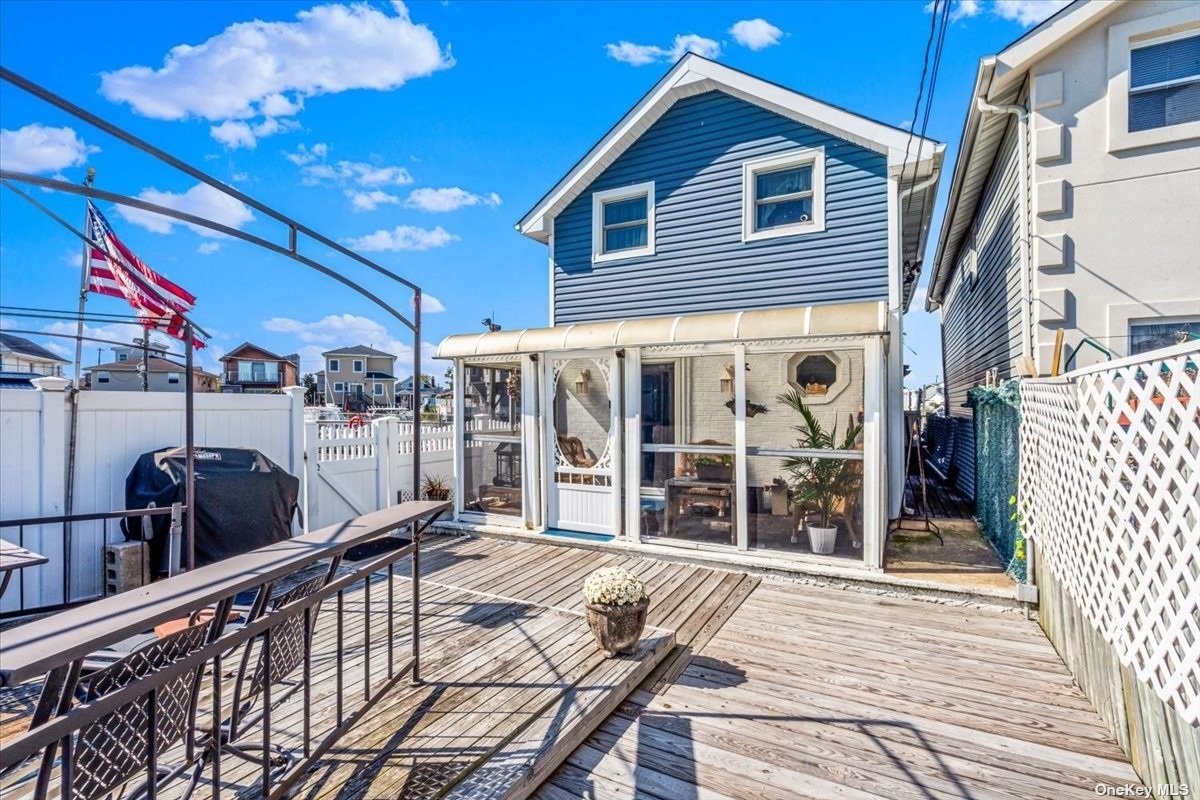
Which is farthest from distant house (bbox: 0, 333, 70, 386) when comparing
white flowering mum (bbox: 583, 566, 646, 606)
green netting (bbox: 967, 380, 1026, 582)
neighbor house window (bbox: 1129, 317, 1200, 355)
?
neighbor house window (bbox: 1129, 317, 1200, 355)

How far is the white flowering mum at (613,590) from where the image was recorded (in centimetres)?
371

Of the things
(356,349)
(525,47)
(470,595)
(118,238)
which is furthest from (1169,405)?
(356,349)

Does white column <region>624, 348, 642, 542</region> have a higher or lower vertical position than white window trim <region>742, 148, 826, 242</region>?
lower

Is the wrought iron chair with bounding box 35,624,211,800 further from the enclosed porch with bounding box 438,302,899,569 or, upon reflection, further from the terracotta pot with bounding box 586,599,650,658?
the enclosed porch with bounding box 438,302,899,569

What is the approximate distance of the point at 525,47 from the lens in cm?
915

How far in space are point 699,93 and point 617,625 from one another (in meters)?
7.34

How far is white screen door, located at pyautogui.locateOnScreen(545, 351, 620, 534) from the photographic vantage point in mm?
6707

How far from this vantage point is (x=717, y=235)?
7.79 metres

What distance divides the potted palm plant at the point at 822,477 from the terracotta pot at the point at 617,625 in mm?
2710

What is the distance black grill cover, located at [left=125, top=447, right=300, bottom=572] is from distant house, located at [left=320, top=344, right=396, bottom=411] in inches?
1478

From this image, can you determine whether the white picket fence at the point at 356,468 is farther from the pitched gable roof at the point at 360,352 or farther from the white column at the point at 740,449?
the pitched gable roof at the point at 360,352

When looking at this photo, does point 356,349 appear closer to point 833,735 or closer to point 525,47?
point 525,47

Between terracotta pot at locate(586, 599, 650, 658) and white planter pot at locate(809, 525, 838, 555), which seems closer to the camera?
terracotta pot at locate(586, 599, 650, 658)

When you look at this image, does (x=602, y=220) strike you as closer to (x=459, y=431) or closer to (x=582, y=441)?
(x=582, y=441)
